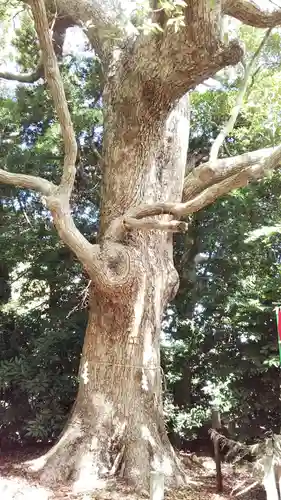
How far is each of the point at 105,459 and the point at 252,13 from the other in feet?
14.4

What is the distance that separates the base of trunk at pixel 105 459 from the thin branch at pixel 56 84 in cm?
225

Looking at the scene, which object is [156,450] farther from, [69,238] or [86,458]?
[69,238]

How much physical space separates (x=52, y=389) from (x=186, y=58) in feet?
14.7

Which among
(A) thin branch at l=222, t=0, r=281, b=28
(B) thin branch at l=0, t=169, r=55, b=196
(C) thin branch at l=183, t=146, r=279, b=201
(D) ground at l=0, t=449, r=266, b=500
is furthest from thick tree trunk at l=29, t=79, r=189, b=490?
(A) thin branch at l=222, t=0, r=281, b=28

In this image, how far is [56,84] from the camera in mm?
4133

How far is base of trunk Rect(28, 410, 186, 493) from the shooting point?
4195 mm

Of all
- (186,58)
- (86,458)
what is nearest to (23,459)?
(86,458)

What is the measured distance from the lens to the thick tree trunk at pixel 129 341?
14.2ft

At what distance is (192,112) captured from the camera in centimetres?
766

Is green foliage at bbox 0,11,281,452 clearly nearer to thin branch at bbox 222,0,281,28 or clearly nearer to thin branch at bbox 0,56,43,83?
thin branch at bbox 0,56,43,83

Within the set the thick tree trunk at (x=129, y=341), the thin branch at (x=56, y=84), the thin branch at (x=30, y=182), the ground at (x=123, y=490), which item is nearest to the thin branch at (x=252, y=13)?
the thick tree trunk at (x=129, y=341)

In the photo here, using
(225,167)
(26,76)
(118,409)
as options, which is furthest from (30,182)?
(26,76)

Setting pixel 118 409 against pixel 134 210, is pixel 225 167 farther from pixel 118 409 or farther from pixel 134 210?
pixel 118 409

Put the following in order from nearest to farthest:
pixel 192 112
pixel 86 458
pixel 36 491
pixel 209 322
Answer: pixel 36 491 < pixel 86 458 < pixel 209 322 < pixel 192 112
